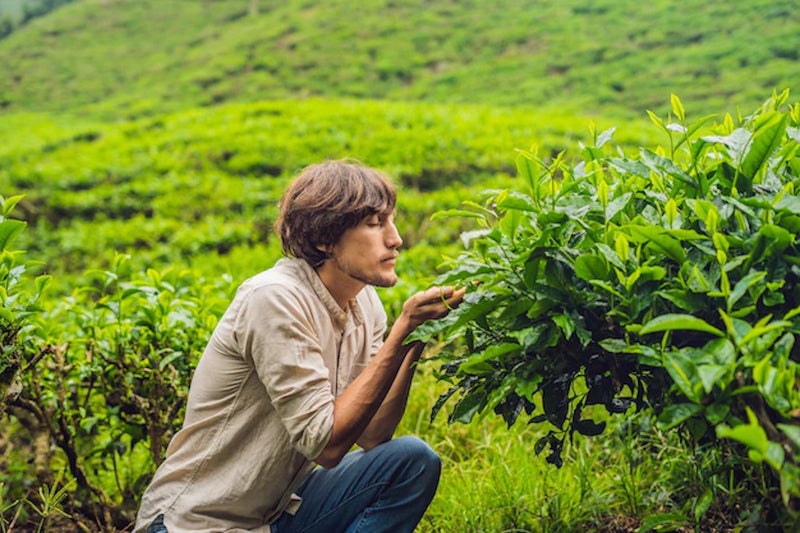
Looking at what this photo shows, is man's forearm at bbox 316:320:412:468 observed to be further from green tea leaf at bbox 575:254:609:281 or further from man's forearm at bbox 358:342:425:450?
green tea leaf at bbox 575:254:609:281

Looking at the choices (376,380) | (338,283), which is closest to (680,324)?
(376,380)

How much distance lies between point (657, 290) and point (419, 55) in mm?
17685

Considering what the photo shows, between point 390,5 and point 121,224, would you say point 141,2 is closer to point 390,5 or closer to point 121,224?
point 390,5

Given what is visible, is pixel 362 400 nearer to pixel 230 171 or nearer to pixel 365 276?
pixel 365 276

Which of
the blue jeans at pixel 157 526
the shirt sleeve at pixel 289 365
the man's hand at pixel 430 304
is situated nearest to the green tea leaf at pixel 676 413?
the man's hand at pixel 430 304

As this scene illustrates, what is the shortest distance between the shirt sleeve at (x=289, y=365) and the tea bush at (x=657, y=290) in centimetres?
36

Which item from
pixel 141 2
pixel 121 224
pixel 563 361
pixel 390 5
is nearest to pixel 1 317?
pixel 563 361

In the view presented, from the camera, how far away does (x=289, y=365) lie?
1880 mm

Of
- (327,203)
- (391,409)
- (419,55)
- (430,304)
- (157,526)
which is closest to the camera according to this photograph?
(430,304)

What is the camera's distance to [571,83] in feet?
46.8

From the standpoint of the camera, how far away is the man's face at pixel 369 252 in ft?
6.86

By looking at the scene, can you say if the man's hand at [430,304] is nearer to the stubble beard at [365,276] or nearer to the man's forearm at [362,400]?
the man's forearm at [362,400]

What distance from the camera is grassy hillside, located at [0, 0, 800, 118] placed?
42.6 ft

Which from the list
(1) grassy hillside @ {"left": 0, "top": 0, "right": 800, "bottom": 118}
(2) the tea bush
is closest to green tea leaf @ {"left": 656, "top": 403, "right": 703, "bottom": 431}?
(2) the tea bush
